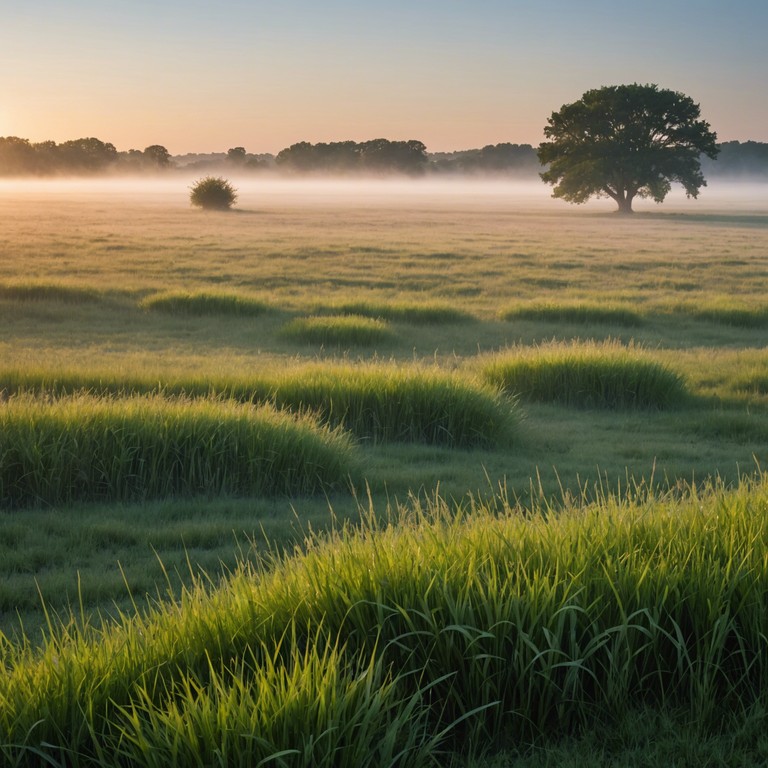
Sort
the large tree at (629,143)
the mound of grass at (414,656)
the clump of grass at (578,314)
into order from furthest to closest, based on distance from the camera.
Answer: the large tree at (629,143), the clump of grass at (578,314), the mound of grass at (414,656)

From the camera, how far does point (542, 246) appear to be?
3991cm

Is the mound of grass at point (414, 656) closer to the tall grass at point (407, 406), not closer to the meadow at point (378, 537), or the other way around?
the meadow at point (378, 537)

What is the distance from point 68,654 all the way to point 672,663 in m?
2.23

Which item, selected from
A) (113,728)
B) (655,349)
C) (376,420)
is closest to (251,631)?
(113,728)

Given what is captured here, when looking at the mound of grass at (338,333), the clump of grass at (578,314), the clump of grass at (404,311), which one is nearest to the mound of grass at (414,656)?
the mound of grass at (338,333)

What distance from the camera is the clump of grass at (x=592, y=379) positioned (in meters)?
11.2

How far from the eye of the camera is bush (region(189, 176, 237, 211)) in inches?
2608

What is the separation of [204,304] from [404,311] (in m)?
4.29

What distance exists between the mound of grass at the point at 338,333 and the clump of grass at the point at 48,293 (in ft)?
21.5

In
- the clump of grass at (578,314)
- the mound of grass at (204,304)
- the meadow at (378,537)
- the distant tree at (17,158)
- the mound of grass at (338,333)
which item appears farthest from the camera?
the distant tree at (17,158)

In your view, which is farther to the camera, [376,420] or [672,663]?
[376,420]

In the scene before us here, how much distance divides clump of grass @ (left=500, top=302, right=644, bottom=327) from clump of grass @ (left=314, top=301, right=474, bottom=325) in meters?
1.14

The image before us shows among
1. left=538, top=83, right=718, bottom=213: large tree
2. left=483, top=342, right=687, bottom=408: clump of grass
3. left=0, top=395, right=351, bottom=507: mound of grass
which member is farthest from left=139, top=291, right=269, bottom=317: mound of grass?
left=538, top=83, right=718, bottom=213: large tree

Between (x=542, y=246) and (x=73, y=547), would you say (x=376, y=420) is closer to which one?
(x=73, y=547)
